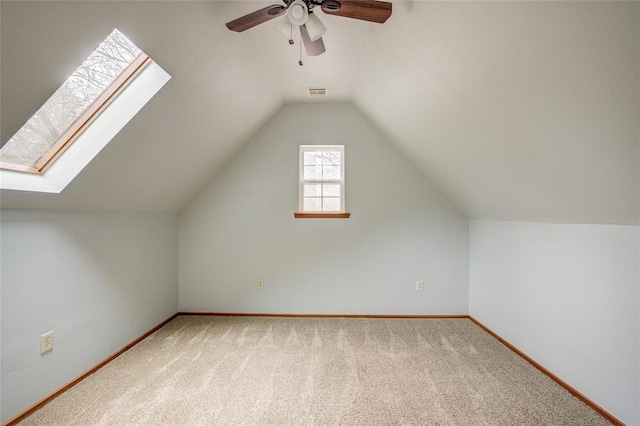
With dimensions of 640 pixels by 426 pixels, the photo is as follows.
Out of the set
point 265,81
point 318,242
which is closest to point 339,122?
point 265,81

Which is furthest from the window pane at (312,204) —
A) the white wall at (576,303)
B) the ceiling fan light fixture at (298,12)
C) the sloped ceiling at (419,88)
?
the ceiling fan light fixture at (298,12)

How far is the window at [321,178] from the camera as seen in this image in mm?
3510

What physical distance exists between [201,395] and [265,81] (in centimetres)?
252

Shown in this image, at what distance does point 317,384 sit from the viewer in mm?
2039

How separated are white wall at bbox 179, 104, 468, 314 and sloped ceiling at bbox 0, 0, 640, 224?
45 centimetres

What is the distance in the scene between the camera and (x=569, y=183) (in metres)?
1.64

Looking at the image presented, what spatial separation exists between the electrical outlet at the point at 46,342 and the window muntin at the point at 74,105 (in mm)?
1009

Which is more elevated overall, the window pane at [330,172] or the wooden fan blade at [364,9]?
the wooden fan blade at [364,9]

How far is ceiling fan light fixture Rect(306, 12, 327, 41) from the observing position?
1452 mm

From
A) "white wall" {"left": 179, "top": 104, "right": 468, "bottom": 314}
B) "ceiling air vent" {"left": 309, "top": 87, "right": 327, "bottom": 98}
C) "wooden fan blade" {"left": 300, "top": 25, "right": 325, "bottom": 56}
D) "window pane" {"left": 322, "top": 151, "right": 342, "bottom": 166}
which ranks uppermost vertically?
"ceiling air vent" {"left": 309, "top": 87, "right": 327, "bottom": 98}

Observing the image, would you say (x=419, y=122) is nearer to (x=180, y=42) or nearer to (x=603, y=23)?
(x=603, y=23)

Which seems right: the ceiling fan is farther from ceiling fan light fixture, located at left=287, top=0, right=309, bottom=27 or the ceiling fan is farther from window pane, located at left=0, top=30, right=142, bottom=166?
window pane, located at left=0, top=30, right=142, bottom=166

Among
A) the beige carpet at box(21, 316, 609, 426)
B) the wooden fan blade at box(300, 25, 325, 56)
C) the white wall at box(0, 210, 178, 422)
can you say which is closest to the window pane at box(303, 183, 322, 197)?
the beige carpet at box(21, 316, 609, 426)

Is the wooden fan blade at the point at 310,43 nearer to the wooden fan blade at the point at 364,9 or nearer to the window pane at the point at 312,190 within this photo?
the wooden fan blade at the point at 364,9
